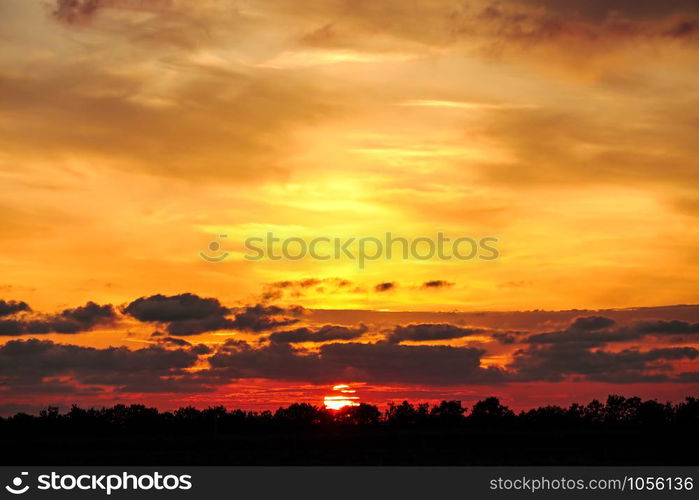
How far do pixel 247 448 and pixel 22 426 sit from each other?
140 ft

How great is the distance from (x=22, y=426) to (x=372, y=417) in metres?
56.2

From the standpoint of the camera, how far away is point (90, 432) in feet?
374

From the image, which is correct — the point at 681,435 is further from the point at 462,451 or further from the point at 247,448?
the point at 247,448

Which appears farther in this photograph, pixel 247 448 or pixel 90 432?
pixel 90 432

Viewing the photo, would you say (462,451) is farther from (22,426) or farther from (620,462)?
(22,426)

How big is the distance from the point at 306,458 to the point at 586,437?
29.8m
